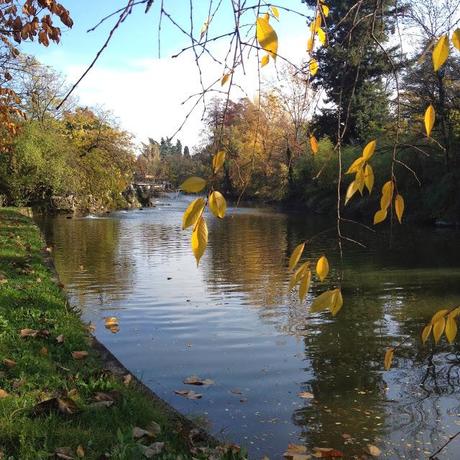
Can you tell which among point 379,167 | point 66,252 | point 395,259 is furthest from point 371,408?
point 379,167

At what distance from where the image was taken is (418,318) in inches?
368

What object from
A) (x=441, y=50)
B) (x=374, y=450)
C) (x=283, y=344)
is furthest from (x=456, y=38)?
(x=283, y=344)

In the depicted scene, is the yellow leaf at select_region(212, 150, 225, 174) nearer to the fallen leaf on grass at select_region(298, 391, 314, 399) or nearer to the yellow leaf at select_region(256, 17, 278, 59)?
the yellow leaf at select_region(256, 17, 278, 59)

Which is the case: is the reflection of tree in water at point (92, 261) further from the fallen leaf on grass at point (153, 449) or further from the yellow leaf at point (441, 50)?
the yellow leaf at point (441, 50)

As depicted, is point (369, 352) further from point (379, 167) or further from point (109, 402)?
point (379, 167)

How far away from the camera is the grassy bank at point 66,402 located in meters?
3.53

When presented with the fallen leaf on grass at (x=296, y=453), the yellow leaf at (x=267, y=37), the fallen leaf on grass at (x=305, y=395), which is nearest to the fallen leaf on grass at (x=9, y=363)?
the fallen leaf on grass at (x=296, y=453)

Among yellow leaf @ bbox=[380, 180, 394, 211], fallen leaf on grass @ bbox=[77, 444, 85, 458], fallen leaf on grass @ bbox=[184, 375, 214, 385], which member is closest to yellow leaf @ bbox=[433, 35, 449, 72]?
yellow leaf @ bbox=[380, 180, 394, 211]

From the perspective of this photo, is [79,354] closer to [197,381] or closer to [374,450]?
[197,381]

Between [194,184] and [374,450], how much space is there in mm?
4181

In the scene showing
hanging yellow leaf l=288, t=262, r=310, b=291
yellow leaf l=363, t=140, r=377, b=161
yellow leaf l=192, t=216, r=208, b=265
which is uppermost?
yellow leaf l=363, t=140, r=377, b=161

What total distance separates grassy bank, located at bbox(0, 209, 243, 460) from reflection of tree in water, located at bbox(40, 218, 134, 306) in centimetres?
457

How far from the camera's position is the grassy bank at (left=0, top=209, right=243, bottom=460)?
3.53 metres

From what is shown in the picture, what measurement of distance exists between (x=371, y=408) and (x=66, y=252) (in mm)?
13910
